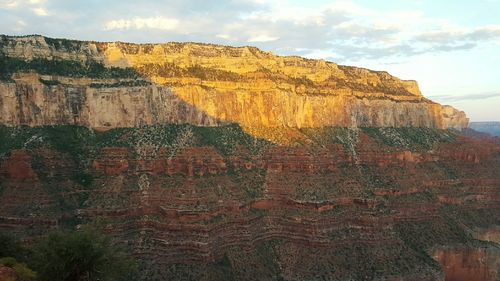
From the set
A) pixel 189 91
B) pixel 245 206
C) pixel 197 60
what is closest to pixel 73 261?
pixel 245 206

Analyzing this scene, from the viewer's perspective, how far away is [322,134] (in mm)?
78250

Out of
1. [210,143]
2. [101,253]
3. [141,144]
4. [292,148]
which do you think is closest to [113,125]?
[141,144]

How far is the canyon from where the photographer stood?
187 feet

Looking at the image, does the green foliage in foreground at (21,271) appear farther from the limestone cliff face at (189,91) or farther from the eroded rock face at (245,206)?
the limestone cliff face at (189,91)

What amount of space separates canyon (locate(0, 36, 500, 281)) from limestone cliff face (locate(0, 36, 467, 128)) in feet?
0.62

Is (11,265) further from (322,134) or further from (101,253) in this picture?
(322,134)

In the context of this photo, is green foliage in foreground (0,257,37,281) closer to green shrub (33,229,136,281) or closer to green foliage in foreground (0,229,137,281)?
green foliage in foreground (0,229,137,281)

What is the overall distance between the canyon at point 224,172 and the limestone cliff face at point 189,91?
189 millimetres

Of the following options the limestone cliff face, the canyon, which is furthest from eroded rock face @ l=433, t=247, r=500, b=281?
the limestone cliff face

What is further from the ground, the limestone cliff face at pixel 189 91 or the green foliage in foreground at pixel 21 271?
the limestone cliff face at pixel 189 91

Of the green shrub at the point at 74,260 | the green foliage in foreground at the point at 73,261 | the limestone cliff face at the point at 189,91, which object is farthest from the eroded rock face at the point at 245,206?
the green shrub at the point at 74,260

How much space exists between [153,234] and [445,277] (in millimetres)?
39796

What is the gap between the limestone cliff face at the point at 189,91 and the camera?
6512 cm

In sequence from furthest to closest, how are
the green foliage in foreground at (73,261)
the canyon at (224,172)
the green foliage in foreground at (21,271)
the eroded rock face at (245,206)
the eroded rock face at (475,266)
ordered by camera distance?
1. the eroded rock face at (475,266)
2. the canyon at (224,172)
3. the eroded rock face at (245,206)
4. the green foliage in foreground at (73,261)
5. the green foliage in foreground at (21,271)
